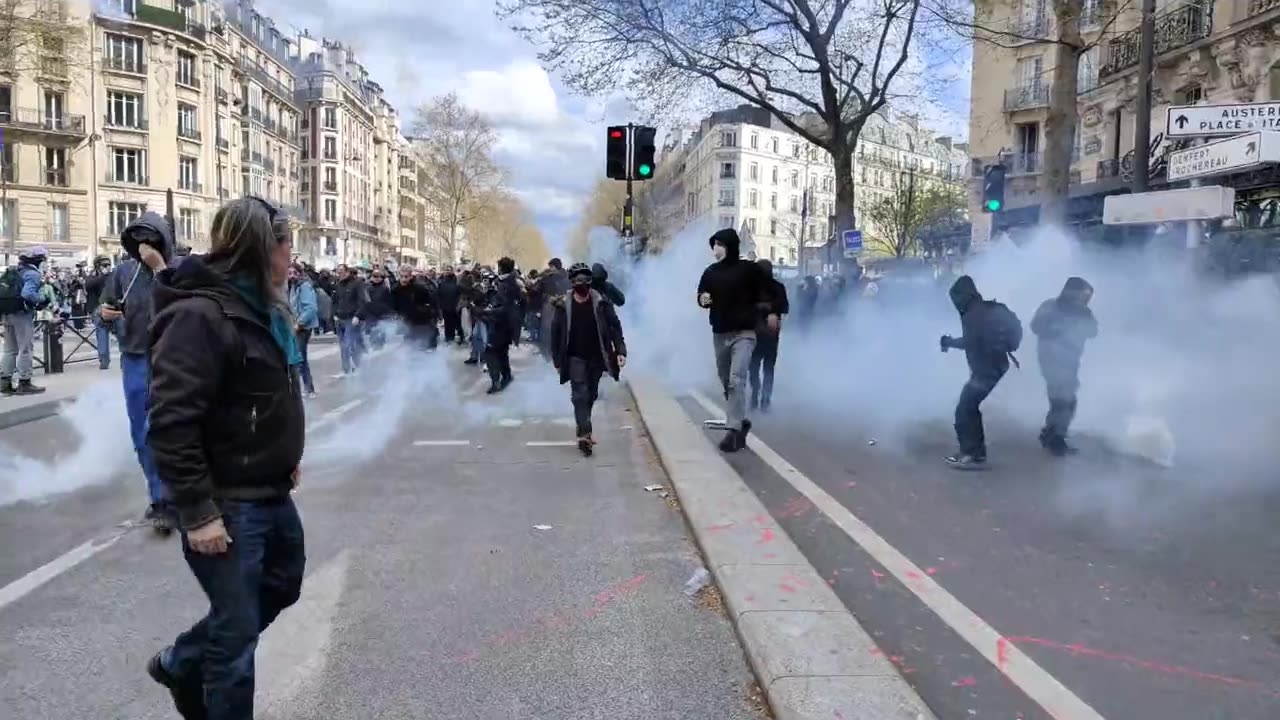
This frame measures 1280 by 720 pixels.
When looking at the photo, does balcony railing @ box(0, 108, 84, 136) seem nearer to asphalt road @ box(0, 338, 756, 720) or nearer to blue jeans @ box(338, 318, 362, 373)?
blue jeans @ box(338, 318, 362, 373)

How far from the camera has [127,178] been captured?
48.2 metres

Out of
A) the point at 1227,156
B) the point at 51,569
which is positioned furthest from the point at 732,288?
the point at 51,569

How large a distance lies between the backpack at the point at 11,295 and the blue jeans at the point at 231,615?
10366 mm

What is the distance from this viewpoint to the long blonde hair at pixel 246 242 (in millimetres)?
2367

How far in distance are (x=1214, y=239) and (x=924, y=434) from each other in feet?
14.1

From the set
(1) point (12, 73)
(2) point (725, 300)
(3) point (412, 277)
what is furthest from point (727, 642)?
(1) point (12, 73)

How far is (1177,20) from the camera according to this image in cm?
2230

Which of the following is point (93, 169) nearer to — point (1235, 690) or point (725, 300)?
point (725, 300)

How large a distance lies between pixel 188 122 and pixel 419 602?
54.7 meters

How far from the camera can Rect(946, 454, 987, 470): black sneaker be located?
7031 mm

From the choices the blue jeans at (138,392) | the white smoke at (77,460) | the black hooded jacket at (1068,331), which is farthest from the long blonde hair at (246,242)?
the black hooded jacket at (1068,331)

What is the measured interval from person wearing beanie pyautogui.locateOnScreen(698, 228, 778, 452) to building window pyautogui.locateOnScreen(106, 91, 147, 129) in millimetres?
49691

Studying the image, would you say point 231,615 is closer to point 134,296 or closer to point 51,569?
point 51,569

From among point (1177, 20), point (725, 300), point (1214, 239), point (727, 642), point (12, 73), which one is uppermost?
point (1177, 20)
